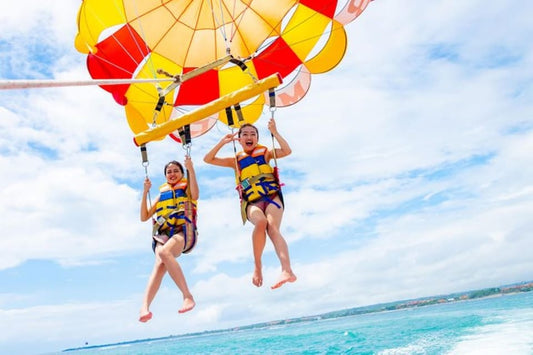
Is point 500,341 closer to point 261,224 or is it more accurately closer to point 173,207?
point 261,224

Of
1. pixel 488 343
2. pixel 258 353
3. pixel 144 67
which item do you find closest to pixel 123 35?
pixel 144 67

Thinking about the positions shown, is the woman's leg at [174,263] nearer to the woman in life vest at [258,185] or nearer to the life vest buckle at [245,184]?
the woman in life vest at [258,185]

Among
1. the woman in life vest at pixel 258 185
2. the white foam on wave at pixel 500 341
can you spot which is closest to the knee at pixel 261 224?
the woman in life vest at pixel 258 185

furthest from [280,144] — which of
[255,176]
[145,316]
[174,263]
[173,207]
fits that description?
[145,316]

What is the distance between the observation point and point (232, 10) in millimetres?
6895

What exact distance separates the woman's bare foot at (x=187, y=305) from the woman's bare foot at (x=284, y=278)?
0.88 meters

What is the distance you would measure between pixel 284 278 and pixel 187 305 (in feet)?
3.32

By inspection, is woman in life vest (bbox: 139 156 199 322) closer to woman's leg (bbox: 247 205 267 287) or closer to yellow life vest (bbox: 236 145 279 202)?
yellow life vest (bbox: 236 145 279 202)

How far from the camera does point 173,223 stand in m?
5.39

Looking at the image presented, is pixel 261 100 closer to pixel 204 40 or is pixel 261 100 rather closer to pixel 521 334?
pixel 204 40

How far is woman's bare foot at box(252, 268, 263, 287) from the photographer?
4.90 meters

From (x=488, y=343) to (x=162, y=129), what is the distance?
1164 cm

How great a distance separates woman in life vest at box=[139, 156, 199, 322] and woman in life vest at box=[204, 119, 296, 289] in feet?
1.33

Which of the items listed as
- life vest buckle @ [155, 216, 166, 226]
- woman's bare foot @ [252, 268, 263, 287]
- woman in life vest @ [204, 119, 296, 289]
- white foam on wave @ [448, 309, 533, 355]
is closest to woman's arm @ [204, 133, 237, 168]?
woman in life vest @ [204, 119, 296, 289]
